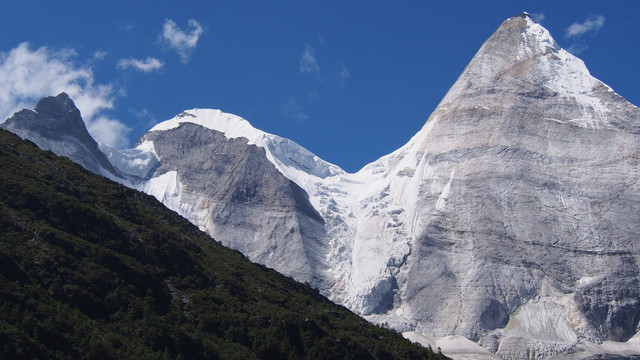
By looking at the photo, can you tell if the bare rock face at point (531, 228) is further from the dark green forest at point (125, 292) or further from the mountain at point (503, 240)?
the dark green forest at point (125, 292)

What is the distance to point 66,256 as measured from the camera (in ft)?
236

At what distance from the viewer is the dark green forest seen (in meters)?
62.6

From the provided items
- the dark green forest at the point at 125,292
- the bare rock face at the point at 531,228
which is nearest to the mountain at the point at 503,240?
the bare rock face at the point at 531,228

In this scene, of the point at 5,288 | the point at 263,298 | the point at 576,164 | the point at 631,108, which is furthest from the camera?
the point at 631,108

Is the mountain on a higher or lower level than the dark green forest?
higher

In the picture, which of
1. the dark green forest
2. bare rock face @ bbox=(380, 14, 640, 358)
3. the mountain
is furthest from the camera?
bare rock face @ bbox=(380, 14, 640, 358)

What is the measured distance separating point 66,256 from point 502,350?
9073 centimetres

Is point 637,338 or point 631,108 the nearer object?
point 637,338

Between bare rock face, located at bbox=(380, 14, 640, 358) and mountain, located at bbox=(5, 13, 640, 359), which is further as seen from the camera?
bare rock face, located at bbox=(380, 14, 640, 358)

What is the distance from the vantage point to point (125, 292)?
235ft

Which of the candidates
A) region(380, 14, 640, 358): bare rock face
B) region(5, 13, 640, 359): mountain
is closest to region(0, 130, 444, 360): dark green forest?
region(5, 13, 640, 359): mountain

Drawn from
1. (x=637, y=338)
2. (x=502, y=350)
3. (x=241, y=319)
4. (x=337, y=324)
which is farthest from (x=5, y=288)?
(x=637, y=338)

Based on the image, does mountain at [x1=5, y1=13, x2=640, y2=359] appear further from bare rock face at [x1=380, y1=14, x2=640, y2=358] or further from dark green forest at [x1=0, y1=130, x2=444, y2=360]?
dark green forest at [x1=0, y1=130, x2=444, y2=360]

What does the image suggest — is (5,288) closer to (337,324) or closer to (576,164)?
(337,324)
